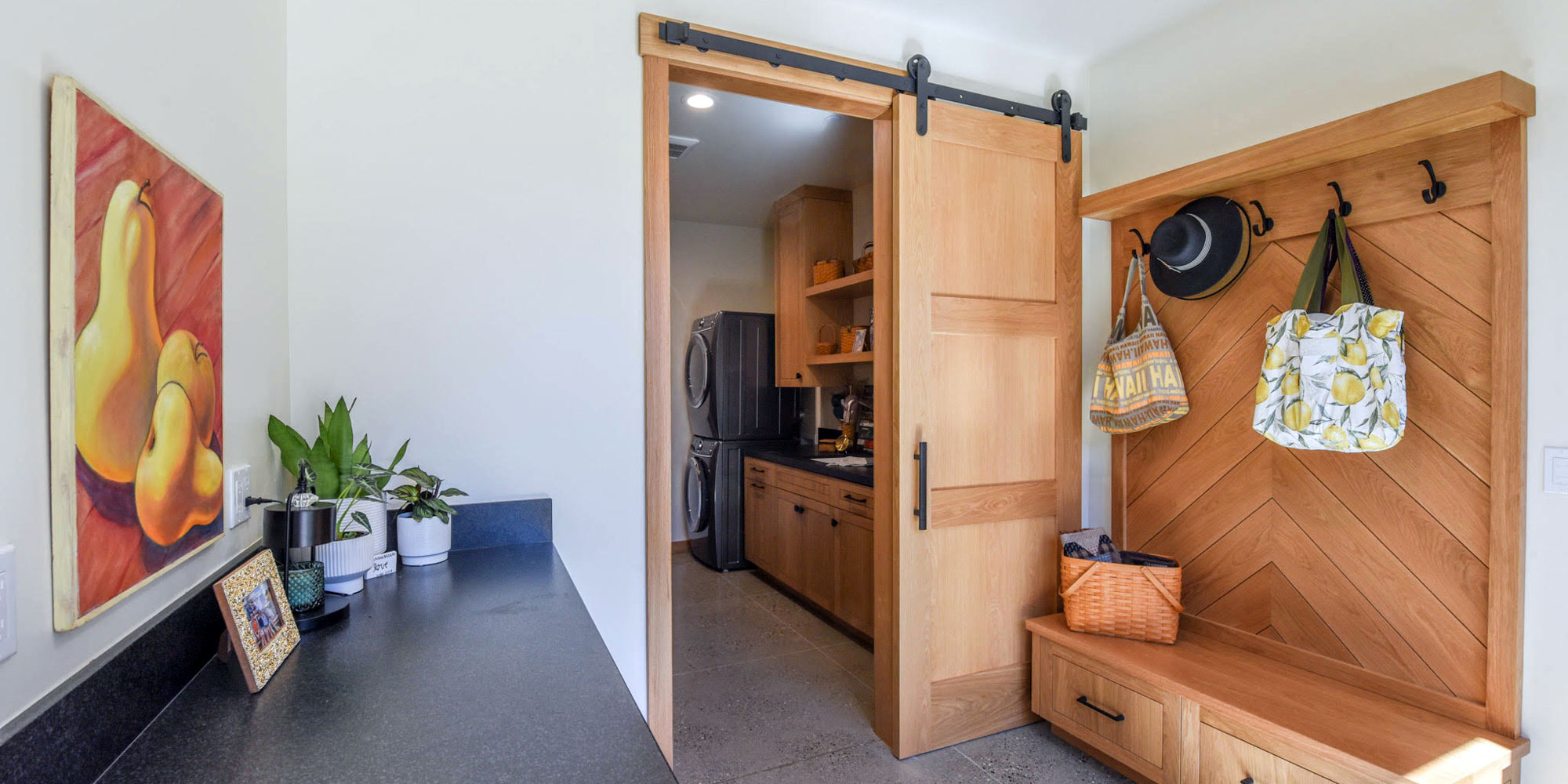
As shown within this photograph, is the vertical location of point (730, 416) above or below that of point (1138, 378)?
below

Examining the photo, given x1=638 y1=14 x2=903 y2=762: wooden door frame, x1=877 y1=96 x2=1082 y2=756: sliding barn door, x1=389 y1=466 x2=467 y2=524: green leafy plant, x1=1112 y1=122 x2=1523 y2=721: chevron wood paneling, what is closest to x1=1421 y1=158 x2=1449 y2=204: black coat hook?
x1=1112 y1=122 x2=1523 y2=721: chevron wood paneling

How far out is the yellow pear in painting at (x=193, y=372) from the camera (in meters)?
1.03

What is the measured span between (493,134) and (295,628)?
1.27 metres

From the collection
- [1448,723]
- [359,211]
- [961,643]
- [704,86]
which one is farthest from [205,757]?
[1448,723]

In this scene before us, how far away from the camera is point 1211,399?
2.35m

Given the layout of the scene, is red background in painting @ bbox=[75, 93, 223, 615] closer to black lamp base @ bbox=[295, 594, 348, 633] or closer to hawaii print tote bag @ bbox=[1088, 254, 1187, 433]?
black lamp base @ bbox=[295, 594, 348, 633]

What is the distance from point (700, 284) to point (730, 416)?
1170 millimetres

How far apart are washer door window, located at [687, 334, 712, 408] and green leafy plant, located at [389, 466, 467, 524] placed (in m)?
3.20

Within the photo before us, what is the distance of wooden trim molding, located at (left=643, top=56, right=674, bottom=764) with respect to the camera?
199cm

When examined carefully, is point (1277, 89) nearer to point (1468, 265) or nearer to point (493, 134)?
point (1468, 265)

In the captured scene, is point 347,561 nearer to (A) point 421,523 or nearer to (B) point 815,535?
(A) point 421,523

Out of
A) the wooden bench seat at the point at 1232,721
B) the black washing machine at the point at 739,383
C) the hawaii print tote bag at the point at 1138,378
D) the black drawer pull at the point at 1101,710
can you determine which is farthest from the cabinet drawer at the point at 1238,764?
the black washing machine at the point at 739,383

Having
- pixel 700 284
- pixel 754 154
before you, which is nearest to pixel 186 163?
pixel 754 154

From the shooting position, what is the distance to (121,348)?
35.9 inches
